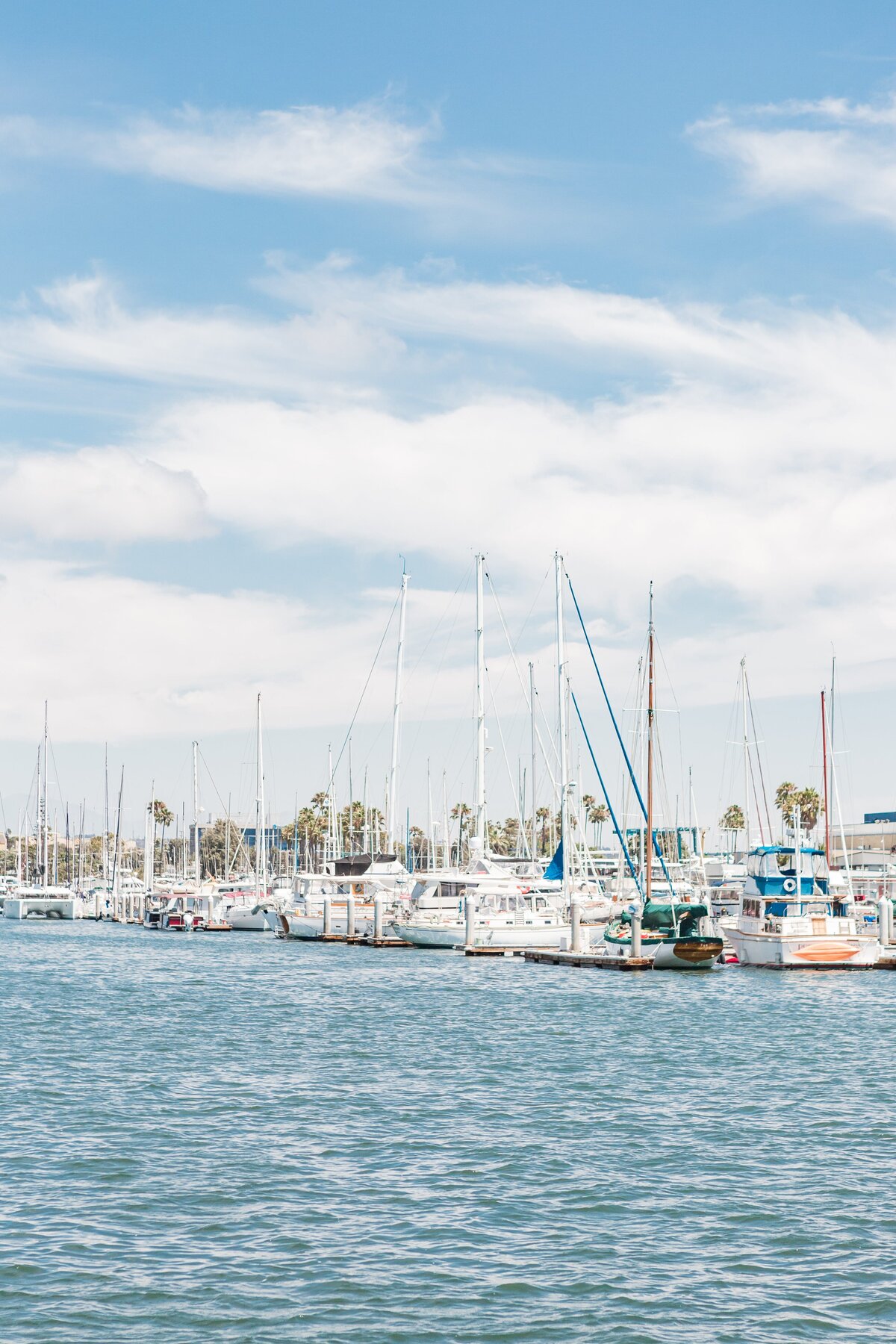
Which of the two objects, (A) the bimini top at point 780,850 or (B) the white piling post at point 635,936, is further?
(A) the bimini top at point 780,850

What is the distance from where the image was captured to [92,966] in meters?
77.8

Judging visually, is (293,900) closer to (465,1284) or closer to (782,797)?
(782,797)

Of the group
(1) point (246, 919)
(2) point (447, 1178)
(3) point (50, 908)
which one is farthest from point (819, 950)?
(3) point (50, 908)

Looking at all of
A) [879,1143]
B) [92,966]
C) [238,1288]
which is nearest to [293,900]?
[92,966]

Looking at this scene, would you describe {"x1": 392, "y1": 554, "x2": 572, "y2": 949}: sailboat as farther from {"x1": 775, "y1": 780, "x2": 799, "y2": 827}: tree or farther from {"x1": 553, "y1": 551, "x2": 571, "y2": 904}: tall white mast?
{"x1": 775, "y1": 780, "x2": 799, "y2": 827}: tree

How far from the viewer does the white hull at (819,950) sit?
6575cm

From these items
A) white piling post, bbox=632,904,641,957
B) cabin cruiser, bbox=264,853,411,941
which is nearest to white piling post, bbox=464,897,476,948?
cabin cruiser, bbox=264,853,411,941

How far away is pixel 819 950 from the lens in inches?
2594

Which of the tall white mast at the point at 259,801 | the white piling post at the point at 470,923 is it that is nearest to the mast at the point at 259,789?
the tall white mast at the point at 259,801

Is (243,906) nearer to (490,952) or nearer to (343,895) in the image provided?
(343,895)

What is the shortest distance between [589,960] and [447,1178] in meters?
42.1

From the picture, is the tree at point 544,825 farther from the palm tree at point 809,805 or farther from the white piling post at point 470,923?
the white piling post at point 470,923

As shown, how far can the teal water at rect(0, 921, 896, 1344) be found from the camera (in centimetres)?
1680

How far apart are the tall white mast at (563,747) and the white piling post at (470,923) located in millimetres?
5725
